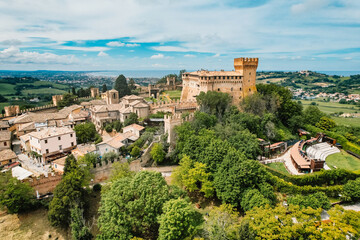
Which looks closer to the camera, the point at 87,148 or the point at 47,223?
the point at 47,223

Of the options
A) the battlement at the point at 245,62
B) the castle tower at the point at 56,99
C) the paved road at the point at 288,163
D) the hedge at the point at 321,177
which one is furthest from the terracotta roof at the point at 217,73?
the castle tower at the point at 56,99

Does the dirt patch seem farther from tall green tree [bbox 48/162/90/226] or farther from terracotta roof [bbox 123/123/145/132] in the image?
terracotta roof [bbox 123/123/145/132]

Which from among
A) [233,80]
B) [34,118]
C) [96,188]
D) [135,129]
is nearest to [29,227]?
[96,188]

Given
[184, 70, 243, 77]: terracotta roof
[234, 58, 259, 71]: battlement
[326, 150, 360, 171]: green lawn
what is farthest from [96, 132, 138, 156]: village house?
[326, 150, 360, 171]: green lawn

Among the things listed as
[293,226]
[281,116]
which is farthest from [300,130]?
[293,226]

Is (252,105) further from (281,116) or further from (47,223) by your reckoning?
(47,223)

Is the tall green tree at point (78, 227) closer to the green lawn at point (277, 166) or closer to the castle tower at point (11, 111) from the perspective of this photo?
the green lawn at point (277, 166)

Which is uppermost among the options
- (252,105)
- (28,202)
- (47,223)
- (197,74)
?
(197,74)
